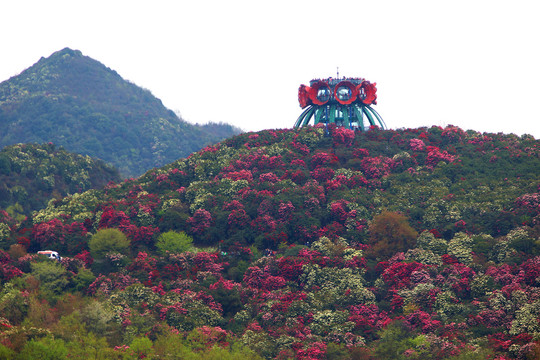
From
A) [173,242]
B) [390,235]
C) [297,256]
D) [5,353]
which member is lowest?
[5,353]

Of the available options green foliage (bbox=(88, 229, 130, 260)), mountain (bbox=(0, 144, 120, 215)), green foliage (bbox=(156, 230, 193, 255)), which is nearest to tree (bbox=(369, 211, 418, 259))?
green foliage (bbox=(156, 230, 193, 255))

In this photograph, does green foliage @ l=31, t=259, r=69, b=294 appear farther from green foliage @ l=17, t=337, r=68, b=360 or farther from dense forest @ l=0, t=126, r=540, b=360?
green foliage @ l=17, t=337, r=68, b=360

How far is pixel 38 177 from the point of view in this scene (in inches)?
4771

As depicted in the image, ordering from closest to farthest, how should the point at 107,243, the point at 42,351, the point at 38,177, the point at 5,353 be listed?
the point at 5,353 < the point at 42,351 < the point at 107,243 < the point at 38,177

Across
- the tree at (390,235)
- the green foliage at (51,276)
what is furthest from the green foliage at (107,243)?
the tree at (390,235)

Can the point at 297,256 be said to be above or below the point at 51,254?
below

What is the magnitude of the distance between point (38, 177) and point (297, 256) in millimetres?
57285

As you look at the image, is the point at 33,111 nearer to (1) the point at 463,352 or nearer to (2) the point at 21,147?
(2) the point at 21,147

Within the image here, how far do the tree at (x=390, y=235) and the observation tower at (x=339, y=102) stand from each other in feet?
88.8

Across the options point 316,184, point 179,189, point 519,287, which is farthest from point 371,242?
point 179,189

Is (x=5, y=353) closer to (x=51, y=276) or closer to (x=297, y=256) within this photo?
(x=51, y=276)

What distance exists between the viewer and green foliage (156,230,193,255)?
80.2 metres

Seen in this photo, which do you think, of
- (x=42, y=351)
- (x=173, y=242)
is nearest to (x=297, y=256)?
(x=173, y=242)

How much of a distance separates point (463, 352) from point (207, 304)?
2181 cm
